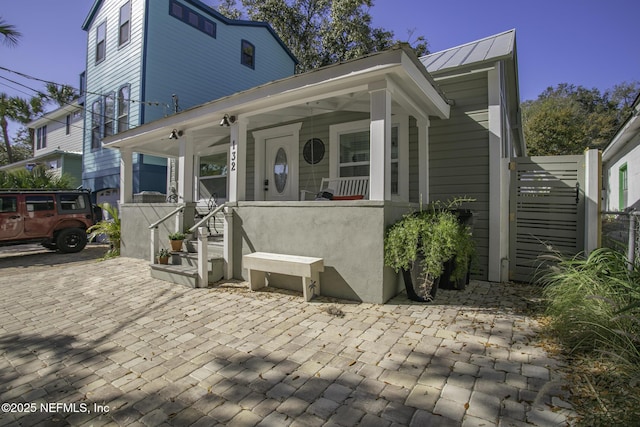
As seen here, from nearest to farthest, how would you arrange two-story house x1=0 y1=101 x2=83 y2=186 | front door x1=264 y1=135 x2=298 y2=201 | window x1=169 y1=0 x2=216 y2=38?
1. front door x1=264 y1=135 x2=298 y2=201
2. window x1=169 y1=0 x2=216 y2=38
3. two-story house x1=0 y1=101 x2=83 y2=186

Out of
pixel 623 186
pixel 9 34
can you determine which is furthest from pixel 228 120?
pixel 623 186

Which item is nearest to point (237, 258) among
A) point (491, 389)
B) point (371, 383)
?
point (371, 383)

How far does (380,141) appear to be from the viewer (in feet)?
12.9

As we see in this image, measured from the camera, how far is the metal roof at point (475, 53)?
5.20m

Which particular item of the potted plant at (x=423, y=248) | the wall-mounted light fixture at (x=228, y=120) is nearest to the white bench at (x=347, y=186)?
the wall-mounted light fixture at (x=228, y=120)

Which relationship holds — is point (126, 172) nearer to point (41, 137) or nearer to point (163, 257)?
point (163, 257)

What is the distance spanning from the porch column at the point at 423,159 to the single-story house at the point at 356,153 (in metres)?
0.02

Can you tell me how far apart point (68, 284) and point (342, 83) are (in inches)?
221

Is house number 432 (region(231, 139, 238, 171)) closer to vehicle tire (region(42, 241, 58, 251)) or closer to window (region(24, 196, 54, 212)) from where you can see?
window (region(24, 196, 54, 212))

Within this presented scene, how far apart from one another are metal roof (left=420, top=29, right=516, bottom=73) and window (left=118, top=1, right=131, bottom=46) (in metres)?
9.79

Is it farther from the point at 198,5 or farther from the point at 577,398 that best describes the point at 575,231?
the point at 198,5

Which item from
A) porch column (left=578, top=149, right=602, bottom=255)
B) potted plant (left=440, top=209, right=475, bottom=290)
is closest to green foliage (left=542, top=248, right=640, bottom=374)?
potted plant (left=440, top=209, right=475, bottom=290)

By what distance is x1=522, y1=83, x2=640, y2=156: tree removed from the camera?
59.7 feet

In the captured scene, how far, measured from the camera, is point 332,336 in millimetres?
3033
